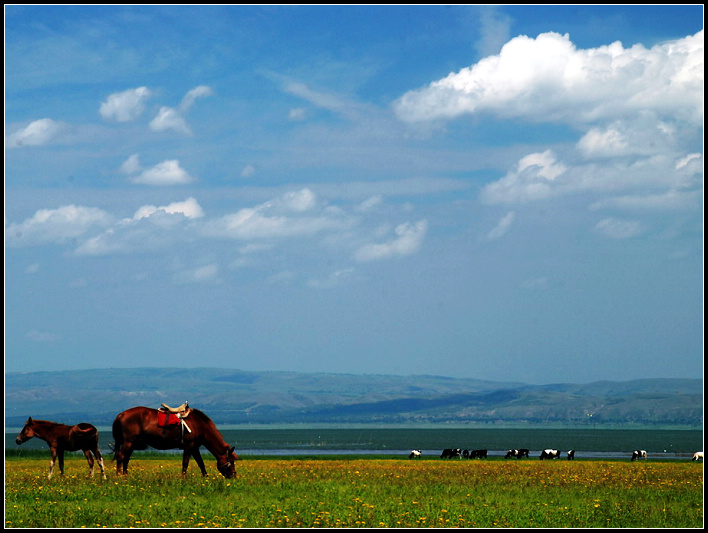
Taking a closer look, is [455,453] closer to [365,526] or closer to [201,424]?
[201,424]

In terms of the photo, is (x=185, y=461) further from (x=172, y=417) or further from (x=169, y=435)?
(x=172, y=417)

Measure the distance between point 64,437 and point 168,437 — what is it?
17.5 ft

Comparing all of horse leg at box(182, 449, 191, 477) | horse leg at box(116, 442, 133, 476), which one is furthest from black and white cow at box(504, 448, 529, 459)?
horse leg at box(116, 442, 133, 476)

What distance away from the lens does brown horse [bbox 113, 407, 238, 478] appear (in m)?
30.0

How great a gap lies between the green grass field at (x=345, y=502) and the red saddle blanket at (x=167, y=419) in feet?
5.75

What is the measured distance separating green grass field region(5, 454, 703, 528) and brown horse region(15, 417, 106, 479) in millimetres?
1569

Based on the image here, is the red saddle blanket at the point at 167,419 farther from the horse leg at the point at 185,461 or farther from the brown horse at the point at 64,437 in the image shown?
the brown horse at the point at 64,437

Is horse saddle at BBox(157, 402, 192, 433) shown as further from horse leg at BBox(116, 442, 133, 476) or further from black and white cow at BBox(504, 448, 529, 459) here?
black and white cow at BBox(504, 448, 529, 459)

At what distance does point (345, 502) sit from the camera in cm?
2327

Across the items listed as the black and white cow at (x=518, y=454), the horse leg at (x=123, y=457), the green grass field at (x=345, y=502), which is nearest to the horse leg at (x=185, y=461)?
the green grass field at (x=345, y=502)

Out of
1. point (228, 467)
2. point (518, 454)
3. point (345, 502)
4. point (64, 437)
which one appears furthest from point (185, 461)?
point (518, 454)

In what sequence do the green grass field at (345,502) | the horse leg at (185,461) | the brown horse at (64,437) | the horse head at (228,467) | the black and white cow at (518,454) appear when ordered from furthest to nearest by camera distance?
the black and white cow at (518,454)
the brown horse at (64,437)
the horse head at (228,467)
the horse leg at (185,461)
the green grass field at (345,502)

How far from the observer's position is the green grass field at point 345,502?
2041cm

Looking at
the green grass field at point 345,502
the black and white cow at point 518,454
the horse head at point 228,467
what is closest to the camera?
the green grass field at point 345,502
